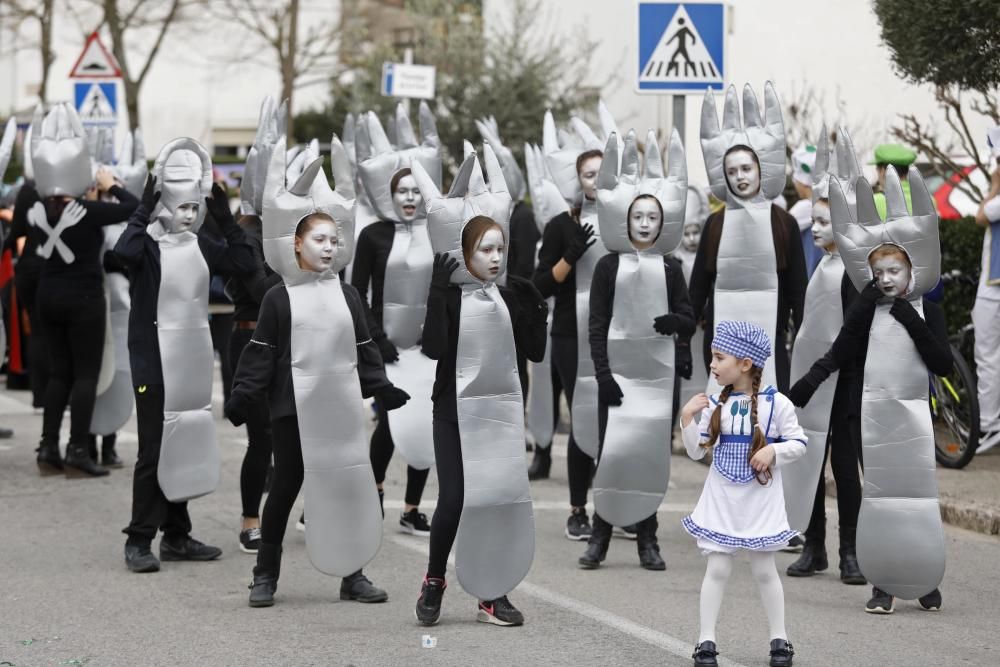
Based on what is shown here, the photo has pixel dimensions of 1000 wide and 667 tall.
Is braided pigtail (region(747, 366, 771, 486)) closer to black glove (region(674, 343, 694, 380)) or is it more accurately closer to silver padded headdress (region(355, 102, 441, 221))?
black glove (region(674, 343, 694, 380))

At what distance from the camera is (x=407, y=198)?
848 cm

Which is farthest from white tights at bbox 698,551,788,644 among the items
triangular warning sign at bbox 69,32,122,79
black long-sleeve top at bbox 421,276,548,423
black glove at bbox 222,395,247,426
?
triangular warning sign at bbox 69,32,122,79

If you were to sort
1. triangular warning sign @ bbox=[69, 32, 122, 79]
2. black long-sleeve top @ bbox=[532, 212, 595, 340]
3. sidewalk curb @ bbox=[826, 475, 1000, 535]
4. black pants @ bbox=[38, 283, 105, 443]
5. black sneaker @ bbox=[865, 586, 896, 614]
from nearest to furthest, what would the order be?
black sneaker @ bbox=[865, 586, 896, 614], sidewalk curb @ bbox=[826, 475, 1000, 535], black long-sleeve top @ bbox=[532, 212, 595, 340], black pants @ bbox=[38, 283, 105, 443], triangular warning sign @ bbox=[69, 32, 122, 79]

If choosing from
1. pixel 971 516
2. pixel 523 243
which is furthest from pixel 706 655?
pixel 523 243

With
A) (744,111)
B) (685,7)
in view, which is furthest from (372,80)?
(744,111)

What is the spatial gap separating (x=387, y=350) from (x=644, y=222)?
1.52 m

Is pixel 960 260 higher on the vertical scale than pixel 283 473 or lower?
higher

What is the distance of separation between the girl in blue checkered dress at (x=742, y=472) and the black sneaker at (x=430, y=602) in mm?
1129

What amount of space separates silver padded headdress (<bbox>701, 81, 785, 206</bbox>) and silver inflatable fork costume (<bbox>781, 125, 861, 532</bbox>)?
0.85 feet

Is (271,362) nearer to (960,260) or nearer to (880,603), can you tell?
(880,603)

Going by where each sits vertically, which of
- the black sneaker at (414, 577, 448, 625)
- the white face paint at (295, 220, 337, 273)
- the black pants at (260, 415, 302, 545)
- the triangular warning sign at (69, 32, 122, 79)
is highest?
the triangular warning sign at (69, 32, 122, 79)

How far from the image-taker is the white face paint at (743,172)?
7602 mm

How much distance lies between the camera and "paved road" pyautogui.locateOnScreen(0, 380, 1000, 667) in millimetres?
5848

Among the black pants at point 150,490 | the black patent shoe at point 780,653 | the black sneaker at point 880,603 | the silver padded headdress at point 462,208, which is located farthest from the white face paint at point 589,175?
the black patent shoe at point 780,653
